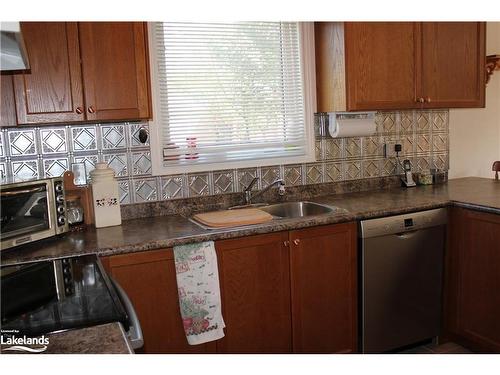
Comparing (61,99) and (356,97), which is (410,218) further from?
(61,99)

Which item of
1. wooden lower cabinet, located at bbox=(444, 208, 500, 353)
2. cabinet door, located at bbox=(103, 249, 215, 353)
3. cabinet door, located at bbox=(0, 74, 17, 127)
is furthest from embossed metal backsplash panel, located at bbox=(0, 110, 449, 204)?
wooden lower cabinet, located at bbox=(444, 208, 500, 353)

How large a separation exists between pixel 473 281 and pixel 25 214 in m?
2.24

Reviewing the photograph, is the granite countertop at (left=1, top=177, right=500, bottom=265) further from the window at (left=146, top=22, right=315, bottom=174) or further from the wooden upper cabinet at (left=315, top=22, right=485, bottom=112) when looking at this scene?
the wooden upper cabinet at (left=315, top=22, right=485, bottom=112)

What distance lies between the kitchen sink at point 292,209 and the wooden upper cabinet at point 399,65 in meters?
0.60

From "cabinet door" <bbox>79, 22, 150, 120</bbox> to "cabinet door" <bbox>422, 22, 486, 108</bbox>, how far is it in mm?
1717

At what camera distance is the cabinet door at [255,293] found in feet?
7.20

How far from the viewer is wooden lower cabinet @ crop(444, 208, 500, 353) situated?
2.42 metres

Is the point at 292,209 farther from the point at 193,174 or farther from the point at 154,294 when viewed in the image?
the point at 154,294

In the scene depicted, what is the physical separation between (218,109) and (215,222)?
782 millimetres

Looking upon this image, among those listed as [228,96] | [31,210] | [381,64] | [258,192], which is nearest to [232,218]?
[258,192]

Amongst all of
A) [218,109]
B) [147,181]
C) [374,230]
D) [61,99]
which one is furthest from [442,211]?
[61,99]

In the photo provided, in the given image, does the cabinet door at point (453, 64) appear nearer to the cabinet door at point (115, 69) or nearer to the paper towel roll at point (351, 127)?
the paper towel roll at point (351, 127)

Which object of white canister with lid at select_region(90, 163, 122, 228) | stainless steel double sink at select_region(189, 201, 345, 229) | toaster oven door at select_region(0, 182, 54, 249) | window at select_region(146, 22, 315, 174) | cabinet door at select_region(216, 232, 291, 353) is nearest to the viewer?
toaster oven door at select_region(0, 182, 54, 249)

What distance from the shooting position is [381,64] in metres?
2.76
